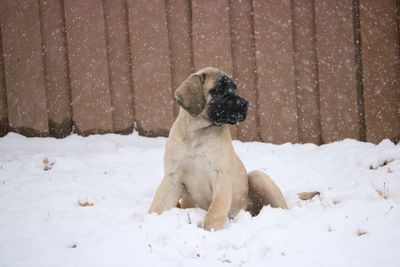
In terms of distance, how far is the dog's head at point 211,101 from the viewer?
412 cm

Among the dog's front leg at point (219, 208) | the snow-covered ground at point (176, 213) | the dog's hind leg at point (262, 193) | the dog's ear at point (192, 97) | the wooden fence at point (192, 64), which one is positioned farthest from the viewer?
the wooden fence at point (192, 64)

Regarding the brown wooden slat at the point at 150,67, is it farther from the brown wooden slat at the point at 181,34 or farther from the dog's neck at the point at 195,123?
the dog's neck at the point at 195,123

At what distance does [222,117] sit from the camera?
4160mm

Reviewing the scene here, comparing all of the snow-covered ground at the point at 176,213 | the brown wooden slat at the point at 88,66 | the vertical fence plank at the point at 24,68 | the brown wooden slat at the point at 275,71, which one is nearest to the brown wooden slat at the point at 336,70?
the snow-covered ground at the point at 176,213

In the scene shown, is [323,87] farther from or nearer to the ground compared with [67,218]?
farther from the ground

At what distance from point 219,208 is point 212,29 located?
338cm

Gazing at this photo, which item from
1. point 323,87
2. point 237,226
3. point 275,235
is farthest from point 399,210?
point 323,87

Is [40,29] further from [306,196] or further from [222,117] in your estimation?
[306,196]

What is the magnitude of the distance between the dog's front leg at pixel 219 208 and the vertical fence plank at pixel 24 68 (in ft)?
11.8

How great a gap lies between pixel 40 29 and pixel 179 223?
4.25m

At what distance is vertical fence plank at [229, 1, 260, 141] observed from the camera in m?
6.44

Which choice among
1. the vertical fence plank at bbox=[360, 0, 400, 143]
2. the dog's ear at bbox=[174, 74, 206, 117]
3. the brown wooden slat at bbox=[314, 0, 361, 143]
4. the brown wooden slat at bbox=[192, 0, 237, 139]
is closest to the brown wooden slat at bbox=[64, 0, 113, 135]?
the brown wooden slat at bbox=[192, 0, 237, 139]

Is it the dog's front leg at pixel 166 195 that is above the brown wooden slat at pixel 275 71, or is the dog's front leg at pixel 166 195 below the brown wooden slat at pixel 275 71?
below

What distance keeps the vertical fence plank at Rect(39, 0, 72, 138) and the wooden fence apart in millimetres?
14
